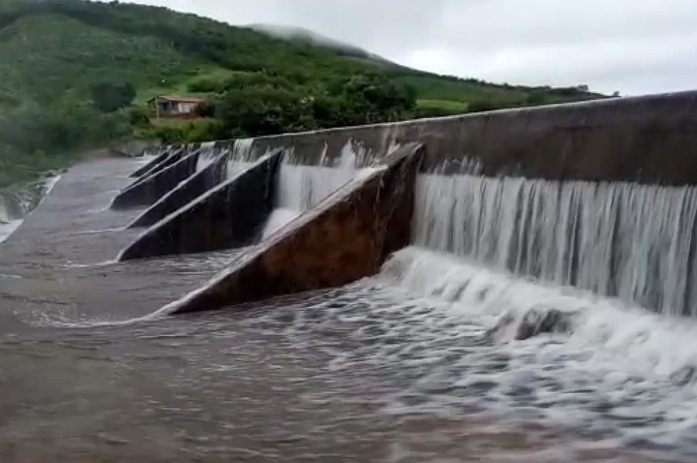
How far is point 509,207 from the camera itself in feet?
22.5

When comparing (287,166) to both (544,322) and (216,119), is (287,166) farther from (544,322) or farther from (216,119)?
(216,119)

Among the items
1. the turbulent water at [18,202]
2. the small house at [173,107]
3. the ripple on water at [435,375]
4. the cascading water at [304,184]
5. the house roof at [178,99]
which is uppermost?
the house roof at [178,99]

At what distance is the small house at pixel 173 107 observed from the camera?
58.4 metres

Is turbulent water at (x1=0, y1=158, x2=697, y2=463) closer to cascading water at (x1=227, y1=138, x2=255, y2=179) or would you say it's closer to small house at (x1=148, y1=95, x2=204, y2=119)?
cascading water at (x1=227, y1=138, x2=255, y2=179)

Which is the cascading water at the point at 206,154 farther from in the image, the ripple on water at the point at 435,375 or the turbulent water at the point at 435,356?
→ the ripple on water at the point at 435,375

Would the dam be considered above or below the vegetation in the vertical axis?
below

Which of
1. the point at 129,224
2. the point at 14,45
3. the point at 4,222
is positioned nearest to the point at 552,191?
the point at 129,224

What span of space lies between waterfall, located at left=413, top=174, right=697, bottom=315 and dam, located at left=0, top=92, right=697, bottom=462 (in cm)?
1

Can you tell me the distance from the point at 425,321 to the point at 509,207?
1159 millimetres

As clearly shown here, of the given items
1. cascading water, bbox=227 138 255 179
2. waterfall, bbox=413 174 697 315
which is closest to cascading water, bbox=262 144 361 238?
waterfall, bbox=413 174 697 315

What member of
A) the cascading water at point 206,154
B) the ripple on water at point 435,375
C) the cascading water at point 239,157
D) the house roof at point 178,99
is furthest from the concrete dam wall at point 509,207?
the house roof at point 178,99

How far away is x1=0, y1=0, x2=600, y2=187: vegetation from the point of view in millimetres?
38250

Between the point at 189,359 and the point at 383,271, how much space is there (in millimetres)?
2930

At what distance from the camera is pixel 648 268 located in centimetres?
519
